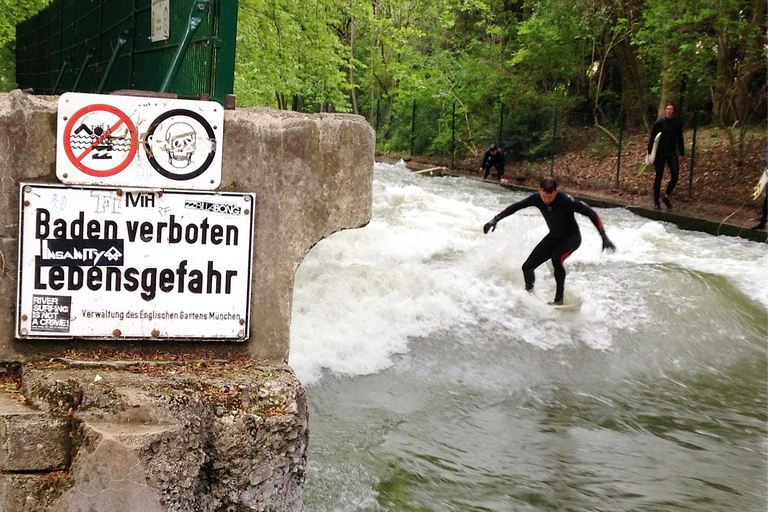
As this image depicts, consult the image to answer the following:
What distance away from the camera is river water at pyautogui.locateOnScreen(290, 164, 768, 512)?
18.8ft

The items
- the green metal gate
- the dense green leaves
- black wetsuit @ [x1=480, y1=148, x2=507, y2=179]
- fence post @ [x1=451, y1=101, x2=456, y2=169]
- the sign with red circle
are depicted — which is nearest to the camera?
the sign with red circle

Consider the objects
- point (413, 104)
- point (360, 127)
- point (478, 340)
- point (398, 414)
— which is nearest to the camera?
point (360, 127)

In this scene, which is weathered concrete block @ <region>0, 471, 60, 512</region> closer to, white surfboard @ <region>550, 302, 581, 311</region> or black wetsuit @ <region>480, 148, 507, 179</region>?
white surfboard @ <region>550, 302, 581, 311</region>

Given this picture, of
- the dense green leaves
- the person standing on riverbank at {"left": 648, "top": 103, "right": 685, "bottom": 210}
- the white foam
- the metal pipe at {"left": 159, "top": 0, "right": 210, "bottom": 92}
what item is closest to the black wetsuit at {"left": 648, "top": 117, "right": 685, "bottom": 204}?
the person standing on riverbank at {"left": 648, "top": 103, "right": 685, "bottom": 210}

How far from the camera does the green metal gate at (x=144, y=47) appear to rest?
421 centimetres

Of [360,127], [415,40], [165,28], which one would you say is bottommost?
[360,127]

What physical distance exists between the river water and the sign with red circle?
90.8 inches

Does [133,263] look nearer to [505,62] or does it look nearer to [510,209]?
[510,209]

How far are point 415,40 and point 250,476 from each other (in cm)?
3630

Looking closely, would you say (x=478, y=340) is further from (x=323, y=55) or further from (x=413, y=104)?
(x=413, y=104)

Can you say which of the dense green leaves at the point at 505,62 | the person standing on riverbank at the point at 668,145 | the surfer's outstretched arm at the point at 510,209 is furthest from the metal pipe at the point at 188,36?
the person standing on riverbank at the point at 668,145

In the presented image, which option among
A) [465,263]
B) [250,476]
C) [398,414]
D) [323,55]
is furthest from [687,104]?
[250,476]

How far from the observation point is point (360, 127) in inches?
147

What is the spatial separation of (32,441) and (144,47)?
3.36m
